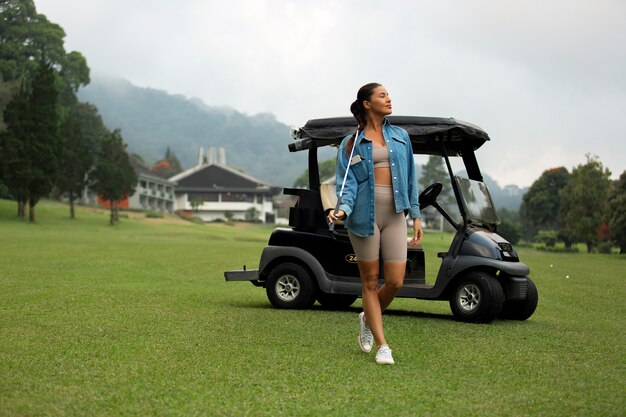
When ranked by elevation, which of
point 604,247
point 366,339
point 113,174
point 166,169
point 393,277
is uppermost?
point 166,169

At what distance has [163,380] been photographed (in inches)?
239

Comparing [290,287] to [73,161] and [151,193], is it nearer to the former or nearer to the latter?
[73,161]

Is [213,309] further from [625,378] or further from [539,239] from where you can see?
[539,239]

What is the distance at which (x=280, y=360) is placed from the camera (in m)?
6.98

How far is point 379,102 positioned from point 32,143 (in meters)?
49.7

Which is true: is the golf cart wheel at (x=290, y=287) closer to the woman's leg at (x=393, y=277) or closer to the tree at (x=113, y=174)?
the woman's leg at (x=393, y=277)

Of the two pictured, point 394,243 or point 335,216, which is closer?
point 335,216

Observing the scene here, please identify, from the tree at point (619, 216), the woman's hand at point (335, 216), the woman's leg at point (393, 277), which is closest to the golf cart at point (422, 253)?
the woman's leg at point (393, 277)

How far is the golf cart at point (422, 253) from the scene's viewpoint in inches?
416

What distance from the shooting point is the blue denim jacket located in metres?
7.15

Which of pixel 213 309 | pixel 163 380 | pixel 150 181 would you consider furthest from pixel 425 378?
pixel 150 181

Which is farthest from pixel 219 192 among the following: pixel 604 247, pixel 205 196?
pixel 604 247

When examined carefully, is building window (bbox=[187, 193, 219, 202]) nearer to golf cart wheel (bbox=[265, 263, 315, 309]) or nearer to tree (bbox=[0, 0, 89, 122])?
tree (bbox=[0, 0, 89, 122])

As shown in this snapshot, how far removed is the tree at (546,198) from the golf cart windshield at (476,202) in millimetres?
87429
